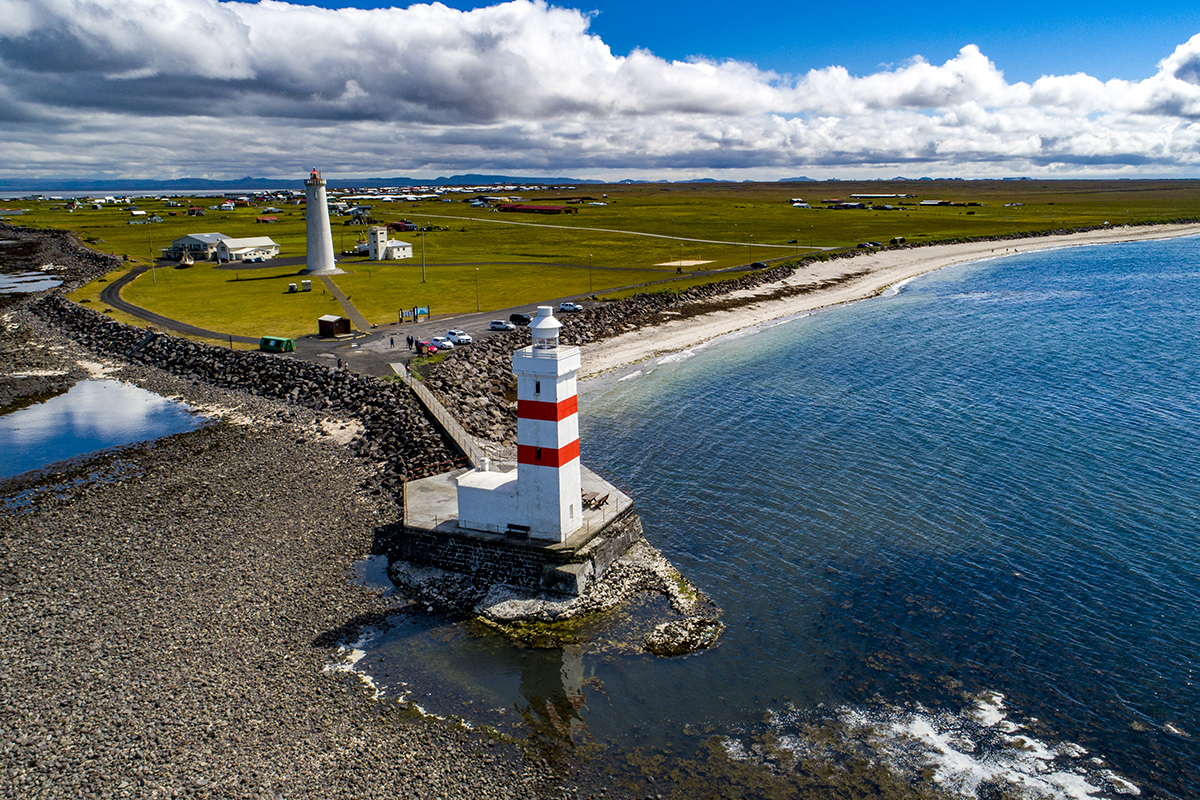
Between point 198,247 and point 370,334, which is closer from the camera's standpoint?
point 370,334

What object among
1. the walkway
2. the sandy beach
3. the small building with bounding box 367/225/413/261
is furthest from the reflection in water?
the small building with bounding box 367/225/413/261

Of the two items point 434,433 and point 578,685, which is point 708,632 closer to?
point 578,685

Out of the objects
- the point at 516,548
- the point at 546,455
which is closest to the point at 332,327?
the point at 516,548

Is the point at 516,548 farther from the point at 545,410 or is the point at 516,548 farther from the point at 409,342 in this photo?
the point at 409,342

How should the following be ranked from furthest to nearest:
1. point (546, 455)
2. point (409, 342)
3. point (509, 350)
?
point (509, 350) < point (409, 342) < point (546, 455)

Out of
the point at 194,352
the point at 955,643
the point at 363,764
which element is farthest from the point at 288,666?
the point at 194,352

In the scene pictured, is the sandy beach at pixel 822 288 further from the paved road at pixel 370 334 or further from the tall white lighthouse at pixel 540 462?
the tall white lighthouse at pixel 540 462

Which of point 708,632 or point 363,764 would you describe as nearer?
point 363,764
